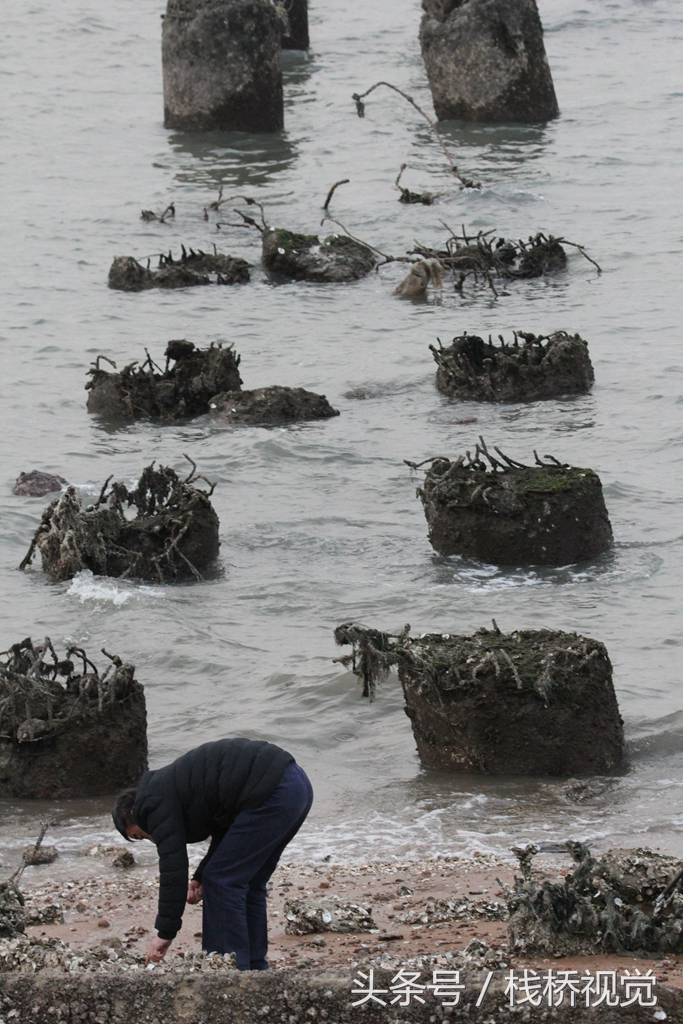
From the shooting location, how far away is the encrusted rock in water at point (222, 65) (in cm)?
2617

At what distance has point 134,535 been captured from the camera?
11906 mm

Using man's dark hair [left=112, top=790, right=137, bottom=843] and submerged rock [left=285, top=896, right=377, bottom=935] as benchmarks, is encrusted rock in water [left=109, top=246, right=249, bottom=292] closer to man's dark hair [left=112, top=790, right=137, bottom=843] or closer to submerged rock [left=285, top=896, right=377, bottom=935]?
submerged rock [left=285, top=896, right=377, bottom=935]

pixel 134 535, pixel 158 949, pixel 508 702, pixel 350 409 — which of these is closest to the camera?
pixel 158 949

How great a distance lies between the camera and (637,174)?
26062 mm

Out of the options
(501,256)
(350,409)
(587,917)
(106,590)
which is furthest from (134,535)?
(501,256)

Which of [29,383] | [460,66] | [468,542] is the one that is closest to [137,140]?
[460,66]

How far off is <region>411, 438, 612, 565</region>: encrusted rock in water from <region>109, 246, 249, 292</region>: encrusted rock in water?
9477mm

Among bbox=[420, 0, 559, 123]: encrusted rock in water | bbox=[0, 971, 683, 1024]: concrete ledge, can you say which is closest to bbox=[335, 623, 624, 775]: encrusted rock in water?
bbox=[0, 971, 683, 1024]: concrete ledge

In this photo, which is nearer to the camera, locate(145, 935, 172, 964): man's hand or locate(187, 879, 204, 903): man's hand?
locate(145, 935, 172, 964): man's hand

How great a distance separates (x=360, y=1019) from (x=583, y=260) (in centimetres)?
1727

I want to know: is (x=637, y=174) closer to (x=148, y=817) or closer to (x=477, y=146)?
(x=477, y=146)

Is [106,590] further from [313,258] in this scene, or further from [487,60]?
[487,60]

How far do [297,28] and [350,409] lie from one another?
64.8 feet

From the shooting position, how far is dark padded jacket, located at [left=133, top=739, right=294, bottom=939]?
5.93 meters
